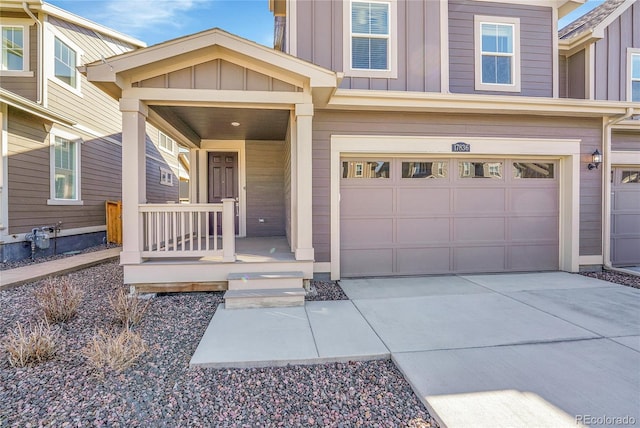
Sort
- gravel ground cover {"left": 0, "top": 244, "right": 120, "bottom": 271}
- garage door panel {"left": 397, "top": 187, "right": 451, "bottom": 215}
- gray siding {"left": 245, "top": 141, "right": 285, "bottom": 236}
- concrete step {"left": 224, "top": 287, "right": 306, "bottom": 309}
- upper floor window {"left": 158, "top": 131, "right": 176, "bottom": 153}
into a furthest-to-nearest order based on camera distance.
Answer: upper floor window {"left": 158, "top": 131, "right": 176, "bottom": 153} < gray siding {"left": 245, "top": 141, "right": 285, "bottom": 236} < gravel ground cover {"left": 0, "top": 244, "right": 120, "bottom": 271} < garage door panel {"left": 397, "top": 187, "right": 451, "bottom": 215} < concrete step {"left": 224, "top": 287, "right": 306, "bottom": 309}

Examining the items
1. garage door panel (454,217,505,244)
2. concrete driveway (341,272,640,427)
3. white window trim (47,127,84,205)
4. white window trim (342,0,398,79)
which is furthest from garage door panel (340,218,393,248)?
white window trim (47,127,84,205)

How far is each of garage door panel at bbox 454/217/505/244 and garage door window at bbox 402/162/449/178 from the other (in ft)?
2.81

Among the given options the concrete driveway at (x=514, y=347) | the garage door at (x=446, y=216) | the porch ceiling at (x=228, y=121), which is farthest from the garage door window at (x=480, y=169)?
the porch ceiling at (x=228, y=121)

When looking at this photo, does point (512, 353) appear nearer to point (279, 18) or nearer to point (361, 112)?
point (361, 112)

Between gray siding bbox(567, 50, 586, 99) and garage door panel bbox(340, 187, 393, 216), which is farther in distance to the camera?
gray siding bbox(567, 50, 586, 99)

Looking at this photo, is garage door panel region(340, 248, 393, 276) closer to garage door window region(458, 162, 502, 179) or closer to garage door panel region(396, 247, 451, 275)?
garage door panel region(396, 247, 451, 275)

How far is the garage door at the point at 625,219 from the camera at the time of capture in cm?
619

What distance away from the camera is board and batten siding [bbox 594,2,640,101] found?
21.2ft

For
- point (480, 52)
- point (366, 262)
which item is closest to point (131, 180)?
point (366, 262)

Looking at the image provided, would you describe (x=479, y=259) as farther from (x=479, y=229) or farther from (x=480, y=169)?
(x=480, y=169)

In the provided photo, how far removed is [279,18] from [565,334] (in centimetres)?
834

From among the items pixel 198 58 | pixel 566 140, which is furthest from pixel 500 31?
pixel 198 58

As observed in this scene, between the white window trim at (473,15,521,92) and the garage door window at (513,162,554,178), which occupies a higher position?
the white window trim at (473,15,521,92)

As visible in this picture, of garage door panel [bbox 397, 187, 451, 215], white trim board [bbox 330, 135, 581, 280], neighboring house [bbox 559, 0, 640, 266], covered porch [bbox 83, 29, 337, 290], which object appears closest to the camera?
covered porch [bbox 83, 29, 337, 290]
